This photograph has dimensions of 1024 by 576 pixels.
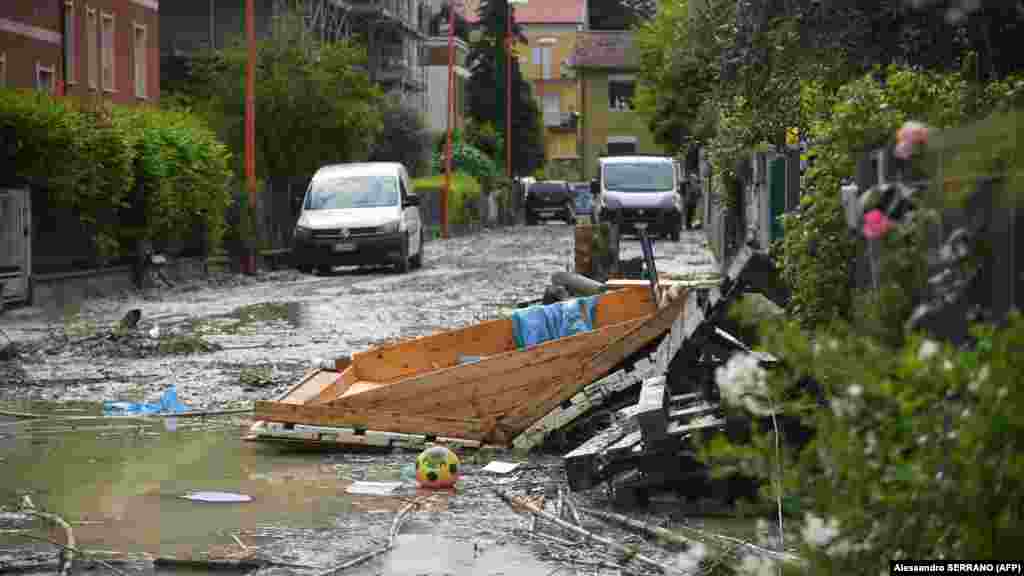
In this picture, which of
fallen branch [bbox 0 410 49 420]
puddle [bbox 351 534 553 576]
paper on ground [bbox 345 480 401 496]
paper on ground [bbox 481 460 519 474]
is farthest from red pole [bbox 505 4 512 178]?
puddle [bbox 351 534 553 576]

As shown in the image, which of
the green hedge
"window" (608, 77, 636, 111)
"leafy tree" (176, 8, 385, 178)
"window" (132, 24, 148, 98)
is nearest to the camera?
"leafy tree" (176, 8, 385, 178)

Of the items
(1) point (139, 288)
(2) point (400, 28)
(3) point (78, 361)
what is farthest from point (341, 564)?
(2) point (400, 28)

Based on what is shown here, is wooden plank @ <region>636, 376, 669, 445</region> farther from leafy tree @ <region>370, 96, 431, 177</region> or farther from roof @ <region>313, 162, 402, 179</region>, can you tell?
leafy tree @ <region>370, 96, 431, 177</region>

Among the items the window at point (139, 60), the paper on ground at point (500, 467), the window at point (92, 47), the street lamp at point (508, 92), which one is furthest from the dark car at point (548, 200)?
the paper on ground at point (500, 467)

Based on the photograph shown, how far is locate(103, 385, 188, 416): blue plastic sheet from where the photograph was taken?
13336 mm

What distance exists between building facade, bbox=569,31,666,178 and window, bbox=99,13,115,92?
6475 cm

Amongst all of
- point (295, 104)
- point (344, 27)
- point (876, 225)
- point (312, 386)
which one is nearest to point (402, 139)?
point (344, 27)

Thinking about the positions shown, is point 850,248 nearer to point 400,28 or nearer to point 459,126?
point 400,28

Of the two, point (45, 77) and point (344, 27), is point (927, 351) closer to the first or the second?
point (45, 77)

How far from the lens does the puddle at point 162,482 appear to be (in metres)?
8.58

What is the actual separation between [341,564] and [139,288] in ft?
75.8

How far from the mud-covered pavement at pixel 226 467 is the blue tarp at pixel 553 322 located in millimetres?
1749

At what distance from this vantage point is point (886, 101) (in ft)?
29.7

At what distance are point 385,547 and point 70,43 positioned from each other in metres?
35.8
